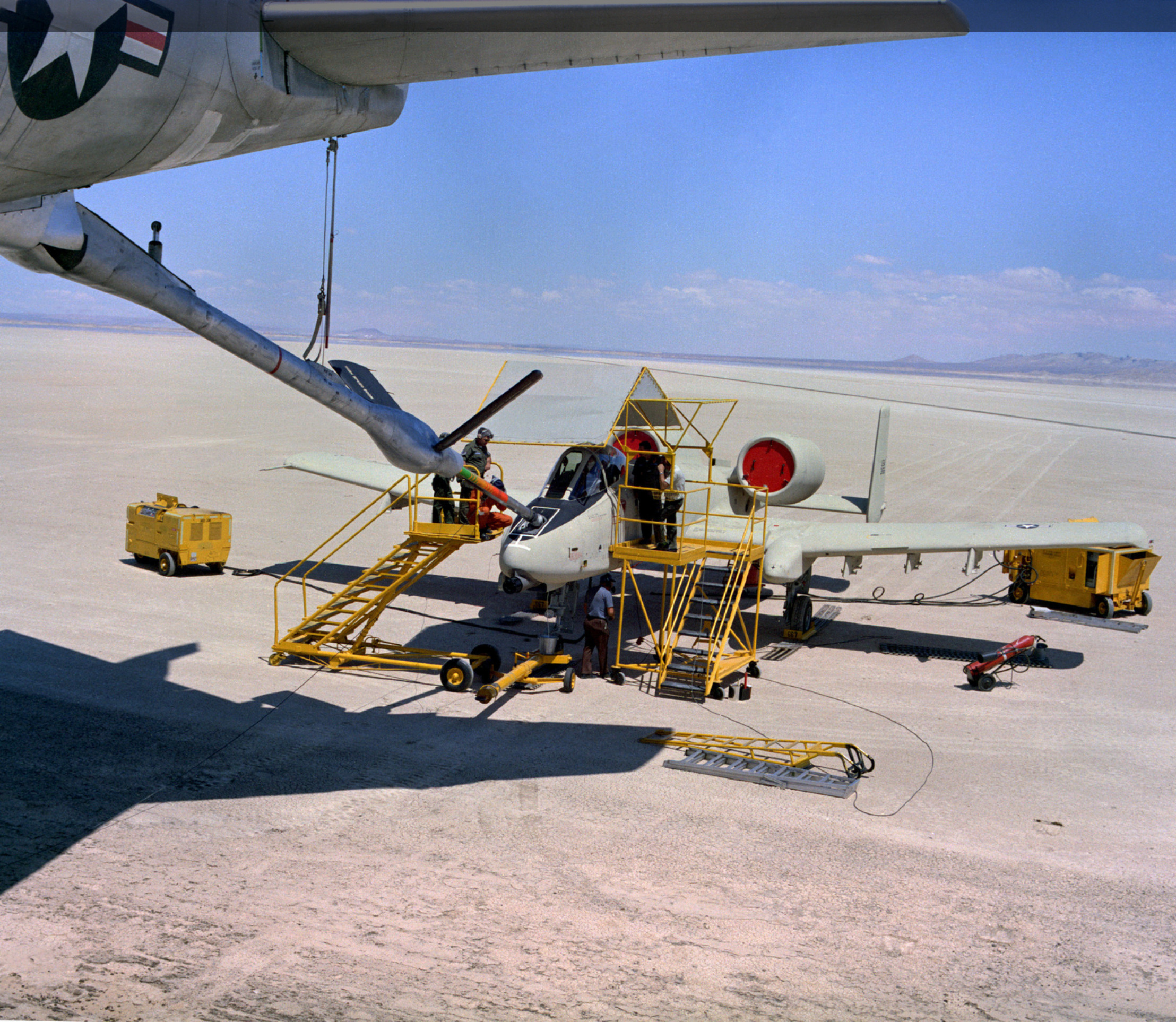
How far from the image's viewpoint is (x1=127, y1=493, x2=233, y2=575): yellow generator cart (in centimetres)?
2003

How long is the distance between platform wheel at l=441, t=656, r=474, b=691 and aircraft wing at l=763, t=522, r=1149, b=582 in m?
5.68

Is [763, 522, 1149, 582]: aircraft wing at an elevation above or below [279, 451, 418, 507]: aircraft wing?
below

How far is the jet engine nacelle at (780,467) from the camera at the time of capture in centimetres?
1928

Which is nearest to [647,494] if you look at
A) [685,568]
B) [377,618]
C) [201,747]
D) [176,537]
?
[685,568]

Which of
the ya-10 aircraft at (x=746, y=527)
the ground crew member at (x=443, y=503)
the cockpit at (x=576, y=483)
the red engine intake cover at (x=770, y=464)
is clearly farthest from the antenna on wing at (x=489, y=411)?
the red engine intake cover at (x=770, y=464)

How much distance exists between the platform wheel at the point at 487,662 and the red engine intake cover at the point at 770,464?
700 centimetres

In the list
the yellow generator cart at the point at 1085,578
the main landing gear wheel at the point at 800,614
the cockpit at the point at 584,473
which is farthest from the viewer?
the yellow generator cart at the point at 1085,578

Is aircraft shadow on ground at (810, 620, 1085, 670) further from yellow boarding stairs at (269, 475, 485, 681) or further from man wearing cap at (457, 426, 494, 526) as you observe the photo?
yellow boarding stairs at (269, 475, 485, 681)

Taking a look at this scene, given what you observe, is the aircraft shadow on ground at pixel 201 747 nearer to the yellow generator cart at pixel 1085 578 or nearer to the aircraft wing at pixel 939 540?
the aircraft wing at pixel 939 540

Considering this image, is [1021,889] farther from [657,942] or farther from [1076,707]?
[1076,707]

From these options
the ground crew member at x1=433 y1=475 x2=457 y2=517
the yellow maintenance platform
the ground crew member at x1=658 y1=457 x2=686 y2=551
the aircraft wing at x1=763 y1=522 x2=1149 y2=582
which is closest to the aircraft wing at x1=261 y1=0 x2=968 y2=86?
the yellow maintenance platform

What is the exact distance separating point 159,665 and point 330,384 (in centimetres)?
679

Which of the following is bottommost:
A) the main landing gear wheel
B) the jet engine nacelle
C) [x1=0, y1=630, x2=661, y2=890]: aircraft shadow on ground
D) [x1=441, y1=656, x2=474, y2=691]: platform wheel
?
[x1=0, y1=630, x2=661, y2=890]: aircraft shadow on ground

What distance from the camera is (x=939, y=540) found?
18.0m
